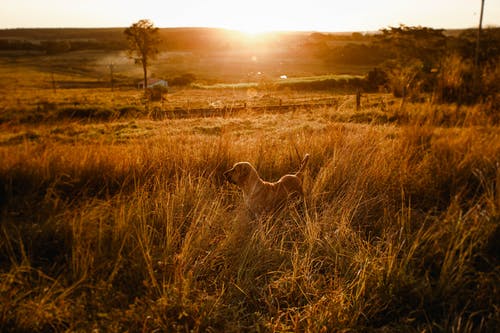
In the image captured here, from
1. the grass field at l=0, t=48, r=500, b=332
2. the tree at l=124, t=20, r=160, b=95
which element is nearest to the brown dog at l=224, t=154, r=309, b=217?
the grass field at l=0, t=48, r=500, b=332

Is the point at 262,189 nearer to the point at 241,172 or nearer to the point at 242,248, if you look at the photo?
the point at 241,172

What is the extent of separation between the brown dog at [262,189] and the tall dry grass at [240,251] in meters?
0.20

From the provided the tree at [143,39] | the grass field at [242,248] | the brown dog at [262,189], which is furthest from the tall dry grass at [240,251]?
the tree at [143,39]

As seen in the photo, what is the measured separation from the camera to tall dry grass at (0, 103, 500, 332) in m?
2.37

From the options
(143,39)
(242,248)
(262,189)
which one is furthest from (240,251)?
(143,39)

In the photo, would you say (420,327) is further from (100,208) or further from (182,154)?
(182,154)

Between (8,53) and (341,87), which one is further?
(8,53)

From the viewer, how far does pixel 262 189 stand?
4.01 metres

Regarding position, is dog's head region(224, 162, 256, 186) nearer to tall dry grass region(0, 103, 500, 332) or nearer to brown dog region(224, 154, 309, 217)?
brown dog region(224, 154, 309, 217)

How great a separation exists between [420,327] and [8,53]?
13485 cm

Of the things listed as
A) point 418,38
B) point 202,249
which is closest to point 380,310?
point 202,249

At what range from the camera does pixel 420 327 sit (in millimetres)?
2393

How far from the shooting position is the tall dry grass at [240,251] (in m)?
2.37

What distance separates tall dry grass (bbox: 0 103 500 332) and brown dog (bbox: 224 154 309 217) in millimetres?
198
